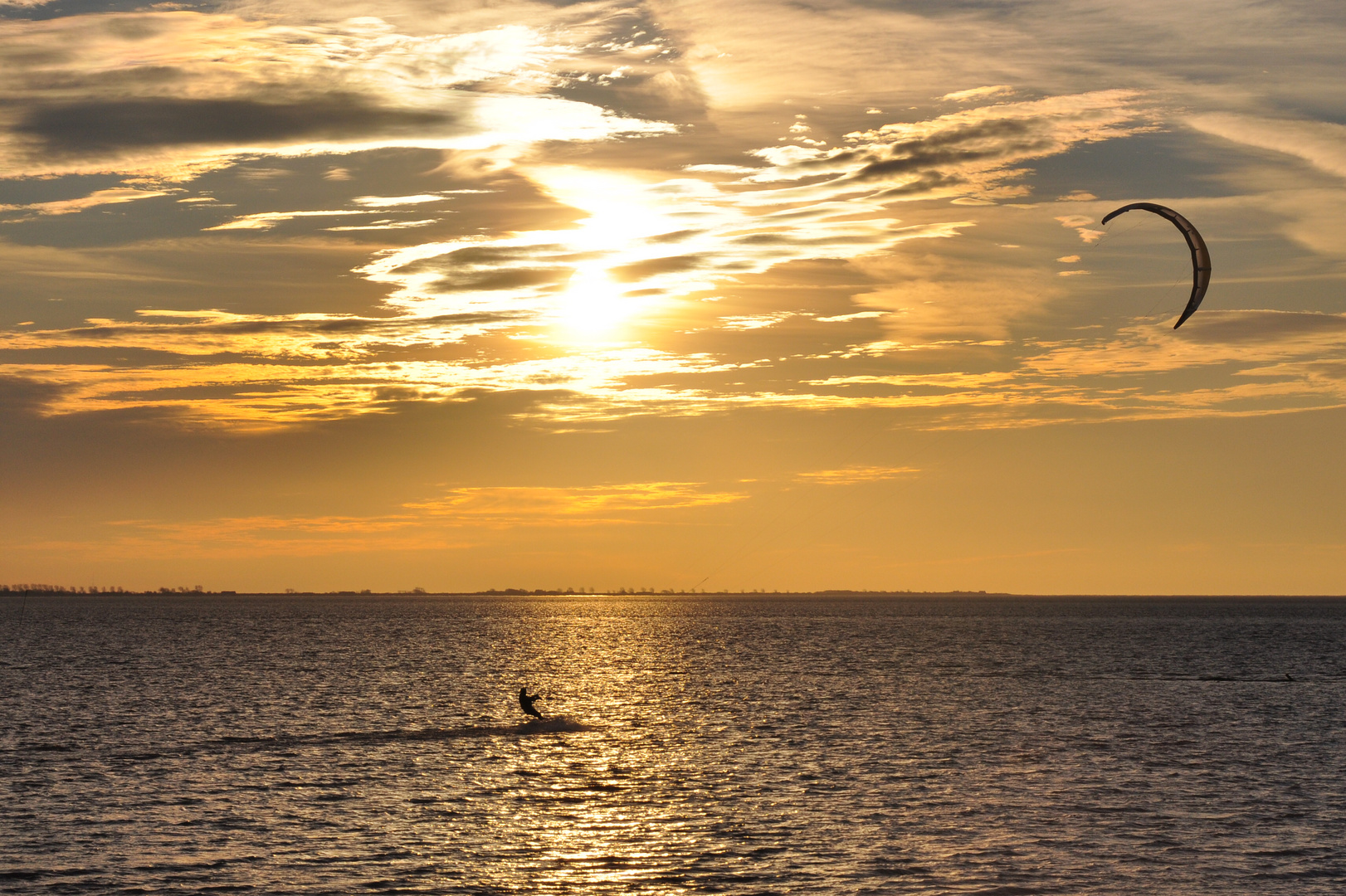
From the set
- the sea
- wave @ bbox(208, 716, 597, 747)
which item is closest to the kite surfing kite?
the sea

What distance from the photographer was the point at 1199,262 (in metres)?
56.8

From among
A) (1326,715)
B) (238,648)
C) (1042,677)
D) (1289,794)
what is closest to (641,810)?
(1289,794)

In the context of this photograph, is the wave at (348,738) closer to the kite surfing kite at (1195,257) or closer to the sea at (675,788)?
the sea at (675,788)

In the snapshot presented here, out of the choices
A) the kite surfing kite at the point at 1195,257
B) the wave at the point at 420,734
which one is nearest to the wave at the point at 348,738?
the wave at the point at 420,734

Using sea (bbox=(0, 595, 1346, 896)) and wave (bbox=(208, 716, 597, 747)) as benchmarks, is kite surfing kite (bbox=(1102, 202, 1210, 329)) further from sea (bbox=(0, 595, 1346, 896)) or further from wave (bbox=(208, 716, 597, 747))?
wave (bbox=(208, 716, 597, 747))

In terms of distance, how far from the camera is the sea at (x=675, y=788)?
33.7 metres

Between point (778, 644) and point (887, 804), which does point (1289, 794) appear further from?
point (778, 644)

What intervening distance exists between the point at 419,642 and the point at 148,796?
461 ft

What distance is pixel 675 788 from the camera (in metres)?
46.8

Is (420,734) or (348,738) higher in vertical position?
(348,738)

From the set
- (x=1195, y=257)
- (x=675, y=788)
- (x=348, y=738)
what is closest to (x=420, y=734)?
(x=348, y=738)

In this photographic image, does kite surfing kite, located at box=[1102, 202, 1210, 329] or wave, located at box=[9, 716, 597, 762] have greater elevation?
kite surfing kite, located at box=[1102, 202, 1210, 329]

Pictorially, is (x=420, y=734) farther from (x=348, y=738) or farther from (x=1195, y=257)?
(x=1195, y=257)

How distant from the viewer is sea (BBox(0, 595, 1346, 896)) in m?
33.7
